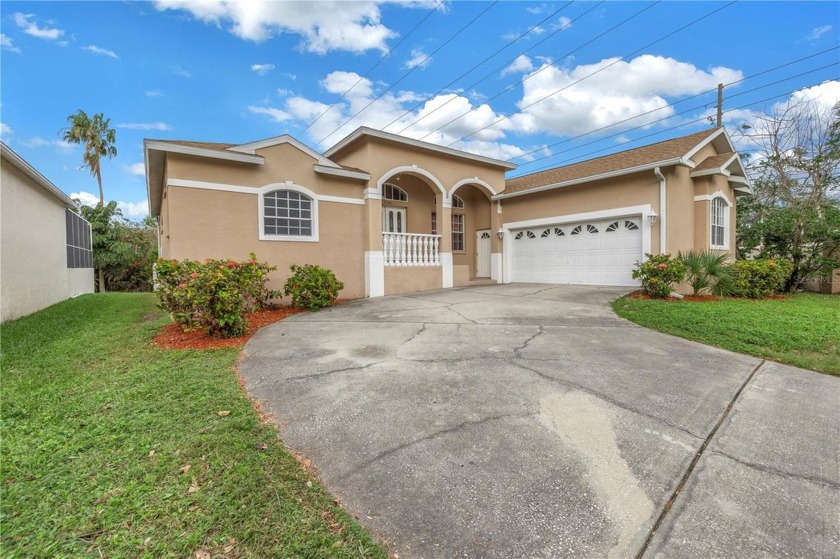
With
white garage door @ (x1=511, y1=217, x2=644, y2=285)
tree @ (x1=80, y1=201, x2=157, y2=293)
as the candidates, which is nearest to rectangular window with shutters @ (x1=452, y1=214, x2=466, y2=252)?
white garage door @ (x1=511, y1=217, x2=644, y2=285)

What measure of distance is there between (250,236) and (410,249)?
16.5ft

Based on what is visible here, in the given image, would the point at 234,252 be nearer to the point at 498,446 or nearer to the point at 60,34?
the point at 60,34

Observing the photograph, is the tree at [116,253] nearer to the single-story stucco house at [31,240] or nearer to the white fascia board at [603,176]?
the single-story stucco house at [31,240]

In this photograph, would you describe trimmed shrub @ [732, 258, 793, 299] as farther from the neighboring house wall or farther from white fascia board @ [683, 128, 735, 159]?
the neighboring house wall

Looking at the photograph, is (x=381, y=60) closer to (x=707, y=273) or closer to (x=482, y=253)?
(x=482, y=253)

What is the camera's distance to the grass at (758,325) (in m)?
5.16

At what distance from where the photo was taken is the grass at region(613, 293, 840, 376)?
5.16 m

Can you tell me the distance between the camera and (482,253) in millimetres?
16016

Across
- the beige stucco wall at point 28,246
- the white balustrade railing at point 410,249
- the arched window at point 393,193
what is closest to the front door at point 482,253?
the white balustrade railing at point 410,249

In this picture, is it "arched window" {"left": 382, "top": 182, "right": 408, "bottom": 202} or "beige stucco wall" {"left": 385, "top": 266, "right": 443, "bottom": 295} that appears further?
"arched window" {"left": 382, "top": 182, "right": 408, "bottom": 202}

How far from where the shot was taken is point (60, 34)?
8.20 meters

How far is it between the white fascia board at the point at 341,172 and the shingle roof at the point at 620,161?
631 centimetres

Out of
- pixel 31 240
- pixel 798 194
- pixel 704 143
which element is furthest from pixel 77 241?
pixel 798 194

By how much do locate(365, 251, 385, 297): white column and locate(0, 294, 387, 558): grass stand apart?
281 inches
